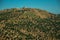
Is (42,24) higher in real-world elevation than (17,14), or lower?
lower

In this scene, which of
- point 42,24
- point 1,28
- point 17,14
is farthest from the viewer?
point 17,14

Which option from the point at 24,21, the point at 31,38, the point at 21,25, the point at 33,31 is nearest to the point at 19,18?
the point at 24,21

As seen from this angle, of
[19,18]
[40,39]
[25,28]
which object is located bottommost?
[40,39]

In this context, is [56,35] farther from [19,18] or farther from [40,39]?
[19,18]

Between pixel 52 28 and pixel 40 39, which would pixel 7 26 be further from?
pixel 52 28

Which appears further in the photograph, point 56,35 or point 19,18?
point 19,18

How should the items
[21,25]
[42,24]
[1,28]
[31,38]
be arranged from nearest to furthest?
[31,38], [1,28], [21,25], [42,24]
